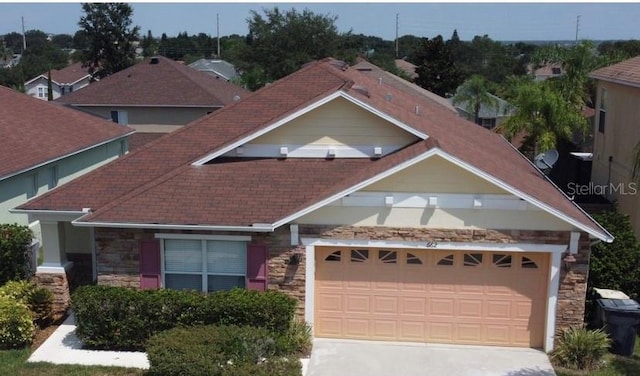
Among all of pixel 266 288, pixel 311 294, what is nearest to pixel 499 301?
pixel 311 294

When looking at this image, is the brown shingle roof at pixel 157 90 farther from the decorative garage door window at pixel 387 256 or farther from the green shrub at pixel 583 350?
the green shrub at pixel 583 350

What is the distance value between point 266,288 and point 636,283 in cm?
791

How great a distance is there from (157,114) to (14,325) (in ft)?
79.5

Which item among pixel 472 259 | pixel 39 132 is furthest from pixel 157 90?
pixel 472 259

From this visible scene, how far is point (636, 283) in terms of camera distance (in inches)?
559

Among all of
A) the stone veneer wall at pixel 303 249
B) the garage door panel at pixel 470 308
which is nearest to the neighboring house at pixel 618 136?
the stone veneer wall at pixel 303 249

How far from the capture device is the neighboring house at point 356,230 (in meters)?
12.0

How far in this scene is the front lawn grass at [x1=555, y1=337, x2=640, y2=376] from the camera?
11586 millimetres

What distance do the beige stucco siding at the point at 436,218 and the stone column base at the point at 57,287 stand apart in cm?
514

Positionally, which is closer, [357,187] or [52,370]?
[52,370]

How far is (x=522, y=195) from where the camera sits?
11.7m

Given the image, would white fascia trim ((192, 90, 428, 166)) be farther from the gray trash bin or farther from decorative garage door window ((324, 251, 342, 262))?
the gray trash bin

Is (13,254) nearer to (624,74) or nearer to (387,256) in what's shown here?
(387,256)

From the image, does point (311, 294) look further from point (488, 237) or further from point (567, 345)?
point (567, 345)
